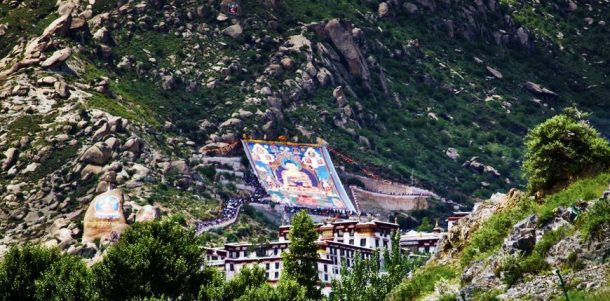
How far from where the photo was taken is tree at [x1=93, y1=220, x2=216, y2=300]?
8775cm

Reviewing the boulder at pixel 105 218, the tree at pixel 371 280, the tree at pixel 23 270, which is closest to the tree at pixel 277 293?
the tree at pixel 371 280

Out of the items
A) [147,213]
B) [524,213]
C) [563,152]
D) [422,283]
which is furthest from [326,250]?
[524,213]

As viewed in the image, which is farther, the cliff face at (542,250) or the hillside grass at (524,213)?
the hillside grass at (524,213)

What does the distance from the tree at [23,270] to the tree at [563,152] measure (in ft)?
163

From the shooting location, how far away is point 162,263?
3563 inches

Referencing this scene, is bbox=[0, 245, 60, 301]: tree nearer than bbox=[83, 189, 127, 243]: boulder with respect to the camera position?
Yes

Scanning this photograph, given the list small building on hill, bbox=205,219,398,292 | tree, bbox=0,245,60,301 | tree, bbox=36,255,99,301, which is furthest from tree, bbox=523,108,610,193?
small building on hill, bbox=205,219,398,292

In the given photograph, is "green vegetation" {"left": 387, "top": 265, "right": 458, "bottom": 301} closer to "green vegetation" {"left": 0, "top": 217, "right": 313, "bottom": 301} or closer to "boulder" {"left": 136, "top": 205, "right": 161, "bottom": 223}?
"green vegetation" {"left": 0, "top": 217, "right": 313, "bottom": 301}

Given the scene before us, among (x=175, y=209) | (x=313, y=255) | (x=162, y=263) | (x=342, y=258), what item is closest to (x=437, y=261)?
(x=162, y=263)

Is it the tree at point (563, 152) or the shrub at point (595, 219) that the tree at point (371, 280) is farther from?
the shrub at point (595, 219)

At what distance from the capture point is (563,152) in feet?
170

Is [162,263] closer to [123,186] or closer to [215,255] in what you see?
[215,255]

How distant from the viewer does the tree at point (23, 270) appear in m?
91.1

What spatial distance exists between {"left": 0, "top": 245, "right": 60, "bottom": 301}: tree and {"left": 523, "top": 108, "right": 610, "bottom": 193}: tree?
4956 cm
